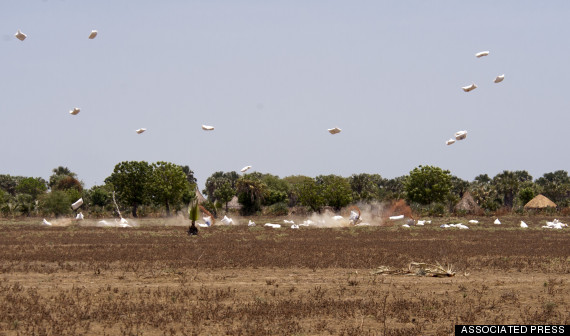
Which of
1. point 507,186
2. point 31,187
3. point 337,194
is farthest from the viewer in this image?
point 31,187

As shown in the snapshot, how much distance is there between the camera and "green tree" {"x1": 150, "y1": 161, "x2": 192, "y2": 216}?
269 feet

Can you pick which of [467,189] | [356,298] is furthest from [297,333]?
[467,189]

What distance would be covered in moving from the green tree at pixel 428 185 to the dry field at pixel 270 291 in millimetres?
56105

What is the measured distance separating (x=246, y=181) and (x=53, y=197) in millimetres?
25235

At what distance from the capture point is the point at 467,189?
108625 mm

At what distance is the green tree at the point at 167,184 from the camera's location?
82062 mm

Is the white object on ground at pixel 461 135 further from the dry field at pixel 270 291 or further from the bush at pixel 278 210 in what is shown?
the bush at pixel 278 210

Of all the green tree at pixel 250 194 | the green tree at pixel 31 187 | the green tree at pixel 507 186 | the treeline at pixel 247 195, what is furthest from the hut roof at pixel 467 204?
the green tree at pixel 31 187

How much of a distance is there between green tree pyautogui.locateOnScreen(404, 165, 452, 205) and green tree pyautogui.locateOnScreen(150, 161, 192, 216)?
93.4ft

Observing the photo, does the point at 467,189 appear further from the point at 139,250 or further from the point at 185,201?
the point at 139,250

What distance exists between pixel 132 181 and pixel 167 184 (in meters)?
4.89

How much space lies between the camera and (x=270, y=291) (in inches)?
669

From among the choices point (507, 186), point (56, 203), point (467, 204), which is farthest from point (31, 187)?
point (507, 186)

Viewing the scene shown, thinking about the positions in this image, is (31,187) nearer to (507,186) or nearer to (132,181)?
(132,181)
